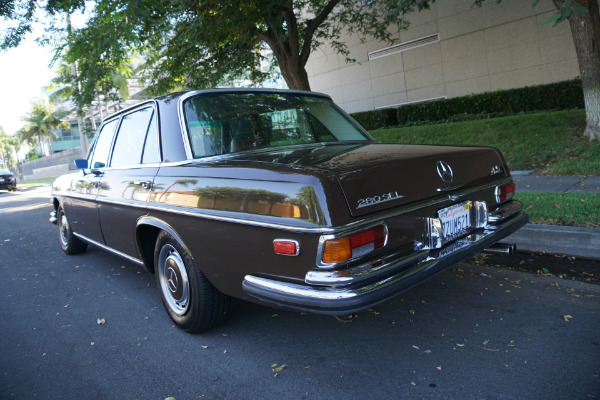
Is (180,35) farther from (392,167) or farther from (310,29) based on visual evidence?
(392,167)

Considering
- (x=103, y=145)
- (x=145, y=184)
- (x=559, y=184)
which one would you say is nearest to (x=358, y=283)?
(x=145, y=184)

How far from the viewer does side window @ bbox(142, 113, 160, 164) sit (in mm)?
3533

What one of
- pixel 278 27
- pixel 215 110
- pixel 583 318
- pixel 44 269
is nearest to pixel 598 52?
pixel 278 27

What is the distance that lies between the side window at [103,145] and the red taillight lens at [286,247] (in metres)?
2.89

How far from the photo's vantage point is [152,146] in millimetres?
3613

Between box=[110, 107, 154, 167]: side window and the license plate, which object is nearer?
the license plate

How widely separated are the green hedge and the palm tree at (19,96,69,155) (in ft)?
194

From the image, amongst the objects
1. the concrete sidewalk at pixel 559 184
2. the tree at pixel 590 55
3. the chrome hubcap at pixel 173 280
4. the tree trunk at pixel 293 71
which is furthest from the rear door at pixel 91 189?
the tree at pixel 590 55

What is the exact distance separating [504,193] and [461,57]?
13899mm

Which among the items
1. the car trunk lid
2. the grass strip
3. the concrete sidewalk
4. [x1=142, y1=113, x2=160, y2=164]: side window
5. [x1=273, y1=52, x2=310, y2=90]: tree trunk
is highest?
[x1=273, y1=52, x2=310, y2=90]: tree trunk

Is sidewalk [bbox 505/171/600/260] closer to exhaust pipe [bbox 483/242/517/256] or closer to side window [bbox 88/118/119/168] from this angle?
exhaust pipe [bbox 483/242/517/256]

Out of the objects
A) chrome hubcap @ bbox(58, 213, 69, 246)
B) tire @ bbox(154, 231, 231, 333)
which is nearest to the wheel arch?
tire @ bbox(154, 231, 231, 333)

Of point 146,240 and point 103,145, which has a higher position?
point 103,145

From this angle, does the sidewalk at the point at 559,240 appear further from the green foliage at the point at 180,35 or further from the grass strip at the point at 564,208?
the green foliage at the point at 180,35
